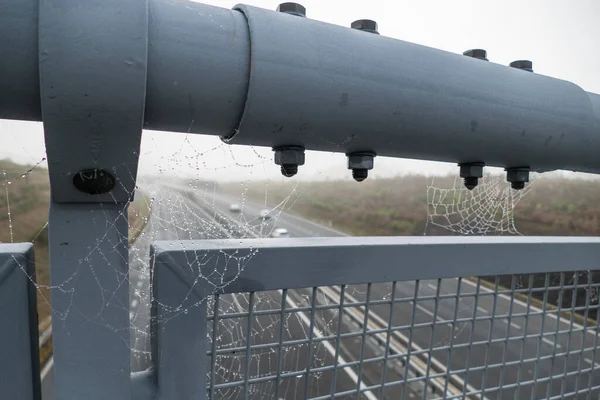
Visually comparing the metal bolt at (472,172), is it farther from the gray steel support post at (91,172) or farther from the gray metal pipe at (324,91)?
the gray steel support post at (91,172)

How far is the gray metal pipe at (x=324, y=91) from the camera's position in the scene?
1.37 ft

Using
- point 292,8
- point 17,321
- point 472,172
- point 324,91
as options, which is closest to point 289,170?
point 324,91

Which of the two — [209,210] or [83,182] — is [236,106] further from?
[209,210]

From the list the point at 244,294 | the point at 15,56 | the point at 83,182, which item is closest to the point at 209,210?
the point at 244,294

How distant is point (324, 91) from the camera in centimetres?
48

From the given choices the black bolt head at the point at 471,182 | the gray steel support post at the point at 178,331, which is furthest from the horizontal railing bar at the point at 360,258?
the black bolt head at the point at 471,182

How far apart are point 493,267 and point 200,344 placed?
26.5 inches

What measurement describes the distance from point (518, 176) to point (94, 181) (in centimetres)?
72

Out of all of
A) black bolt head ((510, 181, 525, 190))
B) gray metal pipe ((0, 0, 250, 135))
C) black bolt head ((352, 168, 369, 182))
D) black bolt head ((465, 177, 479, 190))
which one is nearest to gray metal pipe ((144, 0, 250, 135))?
gray metal pipe ((0, 0, 250, 135))

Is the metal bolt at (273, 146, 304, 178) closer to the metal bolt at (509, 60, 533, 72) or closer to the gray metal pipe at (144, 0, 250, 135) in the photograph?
the gray metal pipe at (144, 0, 250, 135)

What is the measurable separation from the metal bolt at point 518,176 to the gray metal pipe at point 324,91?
0.06 meters

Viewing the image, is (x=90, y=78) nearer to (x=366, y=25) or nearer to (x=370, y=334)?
(x=366, y=25)

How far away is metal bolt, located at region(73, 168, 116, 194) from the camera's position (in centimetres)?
44

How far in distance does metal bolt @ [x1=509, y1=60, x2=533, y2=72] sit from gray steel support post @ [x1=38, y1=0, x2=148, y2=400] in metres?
0.66
